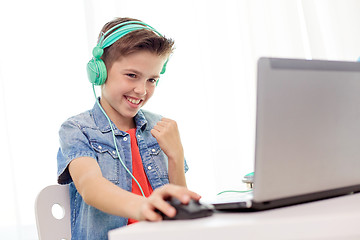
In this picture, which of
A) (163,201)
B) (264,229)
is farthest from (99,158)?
(264,229)

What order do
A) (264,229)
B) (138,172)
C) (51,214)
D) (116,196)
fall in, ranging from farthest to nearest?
(138,172) → (51,214) → (116,196) → (264,229)

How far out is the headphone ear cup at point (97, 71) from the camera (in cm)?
121

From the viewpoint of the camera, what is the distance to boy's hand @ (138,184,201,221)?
561 millimetres

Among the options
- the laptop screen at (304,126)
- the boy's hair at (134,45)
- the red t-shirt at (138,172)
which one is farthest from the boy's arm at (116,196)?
the boy's hair at (134,45)

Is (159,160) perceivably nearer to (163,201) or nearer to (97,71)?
(97,71)

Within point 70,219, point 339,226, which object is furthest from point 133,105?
point 339,226

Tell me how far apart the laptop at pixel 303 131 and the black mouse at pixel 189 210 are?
0.06 meters

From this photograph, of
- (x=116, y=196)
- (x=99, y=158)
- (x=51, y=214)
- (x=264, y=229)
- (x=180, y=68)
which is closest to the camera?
(x=264, y=229)

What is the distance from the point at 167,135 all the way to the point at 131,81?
0.20 m

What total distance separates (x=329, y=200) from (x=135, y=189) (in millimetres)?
690

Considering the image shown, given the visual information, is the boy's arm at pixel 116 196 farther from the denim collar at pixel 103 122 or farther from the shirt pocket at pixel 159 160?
the shirt pocket at pixel 159 160

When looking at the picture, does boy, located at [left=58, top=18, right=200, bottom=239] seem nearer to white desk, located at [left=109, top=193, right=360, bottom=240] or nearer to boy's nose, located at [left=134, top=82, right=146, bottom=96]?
boy's nose, located at [left=134, top=82, right=146, bottom=96]

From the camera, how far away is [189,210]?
1.78ft

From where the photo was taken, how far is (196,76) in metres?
2.24
